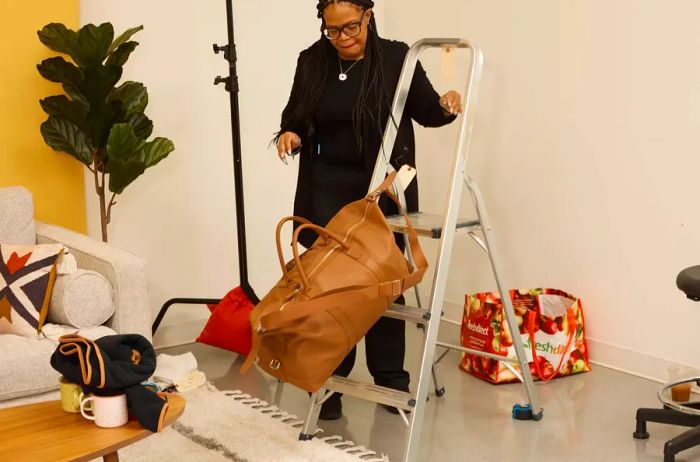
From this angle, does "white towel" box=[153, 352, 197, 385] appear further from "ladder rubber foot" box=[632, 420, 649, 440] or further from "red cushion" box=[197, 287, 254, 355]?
"ladder rubber foot" box=[632, 420, 649, 440]

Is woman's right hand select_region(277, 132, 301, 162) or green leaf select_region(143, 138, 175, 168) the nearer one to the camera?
woman's right hand select_region(277, 132, 301, 162)

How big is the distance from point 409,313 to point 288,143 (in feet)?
2.13

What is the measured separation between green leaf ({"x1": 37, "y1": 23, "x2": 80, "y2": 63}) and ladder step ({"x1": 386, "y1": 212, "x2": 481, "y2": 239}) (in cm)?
137

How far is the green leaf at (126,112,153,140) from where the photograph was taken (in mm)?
3723

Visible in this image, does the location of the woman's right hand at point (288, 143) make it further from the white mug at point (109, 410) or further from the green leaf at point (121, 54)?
the white mug at point (109, 410)

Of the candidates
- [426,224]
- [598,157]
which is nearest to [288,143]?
[426,224]

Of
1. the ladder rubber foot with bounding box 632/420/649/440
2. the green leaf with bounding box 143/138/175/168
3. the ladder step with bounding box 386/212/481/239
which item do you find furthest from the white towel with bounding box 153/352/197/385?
the ladder rubber foot with bounding box 632/420/649/440

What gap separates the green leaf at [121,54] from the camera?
3611mm

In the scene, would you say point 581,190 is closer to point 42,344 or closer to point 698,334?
point 698,334

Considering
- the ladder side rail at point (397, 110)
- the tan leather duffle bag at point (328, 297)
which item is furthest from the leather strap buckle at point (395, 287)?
the ladder side rail at point (397, 110)

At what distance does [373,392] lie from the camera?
2.81m

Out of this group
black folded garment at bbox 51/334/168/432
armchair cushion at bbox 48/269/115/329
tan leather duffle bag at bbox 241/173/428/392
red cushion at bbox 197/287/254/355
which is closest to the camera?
black folded garment at bbox 51/334/168/432

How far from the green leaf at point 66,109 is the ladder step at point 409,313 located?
142 centimetres

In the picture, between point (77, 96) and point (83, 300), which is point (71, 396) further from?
point (77, 96)
